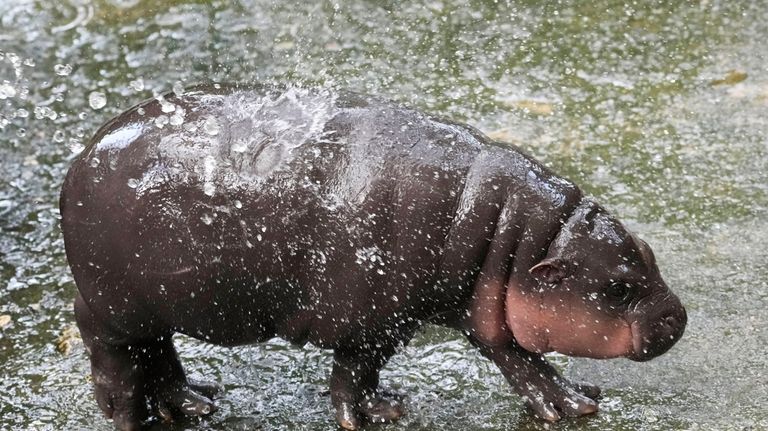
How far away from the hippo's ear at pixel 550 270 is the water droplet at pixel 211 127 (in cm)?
115

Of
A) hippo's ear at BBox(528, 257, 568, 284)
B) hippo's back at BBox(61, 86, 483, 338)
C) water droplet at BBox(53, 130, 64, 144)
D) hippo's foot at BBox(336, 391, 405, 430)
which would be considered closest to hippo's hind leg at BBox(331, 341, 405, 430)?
hippo's foot at BBox(336, 391, 405, 430)

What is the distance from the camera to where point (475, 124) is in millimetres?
6105

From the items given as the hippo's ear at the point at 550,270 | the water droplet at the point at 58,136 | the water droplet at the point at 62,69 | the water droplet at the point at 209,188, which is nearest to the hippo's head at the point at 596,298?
the hippo's ear at the point at 550,270

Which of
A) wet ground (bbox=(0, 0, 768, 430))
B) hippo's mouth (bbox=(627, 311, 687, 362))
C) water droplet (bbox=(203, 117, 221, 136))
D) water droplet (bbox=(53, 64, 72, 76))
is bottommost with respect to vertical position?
water droplet (bbox=(53, 64, 72, 76))

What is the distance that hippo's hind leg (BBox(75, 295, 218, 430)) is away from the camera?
13.3 ft

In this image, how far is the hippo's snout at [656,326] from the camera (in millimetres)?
3580

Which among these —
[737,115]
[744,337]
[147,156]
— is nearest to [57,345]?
[147,156]

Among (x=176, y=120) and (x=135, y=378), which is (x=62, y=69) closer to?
(x=135, y=378)

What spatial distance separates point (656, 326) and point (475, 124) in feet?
8.81

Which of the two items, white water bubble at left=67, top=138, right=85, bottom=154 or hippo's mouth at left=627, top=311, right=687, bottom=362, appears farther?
white water bubble at left=67, top=138, right=85, bottom=154

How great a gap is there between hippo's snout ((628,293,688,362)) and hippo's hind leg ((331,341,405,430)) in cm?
86

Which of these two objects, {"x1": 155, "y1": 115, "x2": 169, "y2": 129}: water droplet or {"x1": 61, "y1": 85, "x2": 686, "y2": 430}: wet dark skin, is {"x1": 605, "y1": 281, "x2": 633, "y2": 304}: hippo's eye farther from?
{"x1": 155, "y1": 115, "x2": 169, "y2": 129}: water droplet

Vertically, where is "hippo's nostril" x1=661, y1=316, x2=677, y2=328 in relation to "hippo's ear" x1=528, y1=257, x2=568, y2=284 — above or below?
below

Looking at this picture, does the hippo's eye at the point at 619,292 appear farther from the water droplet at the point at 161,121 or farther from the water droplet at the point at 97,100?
the water droplet at the point at 97,100
